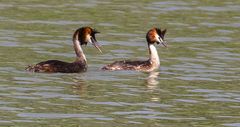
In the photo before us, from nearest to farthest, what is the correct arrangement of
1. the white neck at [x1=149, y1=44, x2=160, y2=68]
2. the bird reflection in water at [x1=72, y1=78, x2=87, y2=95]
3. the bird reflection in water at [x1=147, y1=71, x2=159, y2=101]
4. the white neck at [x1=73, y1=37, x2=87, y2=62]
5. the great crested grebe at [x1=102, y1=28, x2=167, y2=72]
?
the bird reflection in water at [x1=147, y1=71, x2=159, y2=101], the bird reflection in water at [x1=72, y1=78, x2=87, y2=95], the great crested grebe at [x1=102, y1=28, x2=167, y2=72], the white neck at [x1=73, y1=37, x2=87, y2=62], the white neck at [x1=149, y1=44, x2=160, y2=68]

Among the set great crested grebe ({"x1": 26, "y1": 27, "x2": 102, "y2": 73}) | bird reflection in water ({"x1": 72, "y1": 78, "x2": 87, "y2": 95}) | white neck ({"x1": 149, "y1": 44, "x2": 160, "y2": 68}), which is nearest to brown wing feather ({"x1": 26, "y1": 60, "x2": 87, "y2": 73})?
great crested grebe ({"x1": 26, "y1": 27, "x2": 102, "y2": 73})

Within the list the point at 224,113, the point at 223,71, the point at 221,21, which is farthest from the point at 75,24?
the point at 224,113

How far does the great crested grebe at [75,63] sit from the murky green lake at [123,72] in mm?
143

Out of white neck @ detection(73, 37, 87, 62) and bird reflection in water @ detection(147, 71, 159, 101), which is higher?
white neck @ detection(73, 37, 87, 62)

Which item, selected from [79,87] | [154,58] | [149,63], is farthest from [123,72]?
[79,87]

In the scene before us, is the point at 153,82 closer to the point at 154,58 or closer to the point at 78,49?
the point at 154,58

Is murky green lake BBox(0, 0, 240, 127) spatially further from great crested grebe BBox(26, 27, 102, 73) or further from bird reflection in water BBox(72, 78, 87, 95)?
great crested grebe BBox(26, 27, 102, 73)

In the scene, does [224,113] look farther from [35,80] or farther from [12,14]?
[12,14]

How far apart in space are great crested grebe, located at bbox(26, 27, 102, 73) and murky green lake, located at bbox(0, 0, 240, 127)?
0.14 metres

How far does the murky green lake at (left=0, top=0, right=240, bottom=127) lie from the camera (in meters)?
16.3

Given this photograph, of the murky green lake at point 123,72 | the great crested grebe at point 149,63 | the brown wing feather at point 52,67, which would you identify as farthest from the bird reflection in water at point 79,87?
the great crested grebe at point 149,63

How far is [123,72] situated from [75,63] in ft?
3.13

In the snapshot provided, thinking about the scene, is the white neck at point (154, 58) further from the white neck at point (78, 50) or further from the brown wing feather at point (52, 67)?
the brown wing feather at point (52, 67)

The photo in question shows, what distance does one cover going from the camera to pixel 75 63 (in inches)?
846
